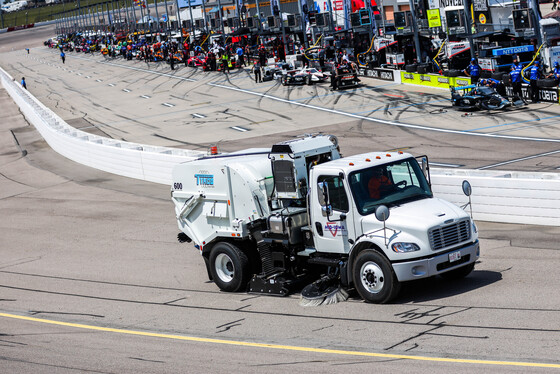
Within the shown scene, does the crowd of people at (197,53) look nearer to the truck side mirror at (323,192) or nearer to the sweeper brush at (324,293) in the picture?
the sweeper brush at (324,293)

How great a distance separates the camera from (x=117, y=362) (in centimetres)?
1072

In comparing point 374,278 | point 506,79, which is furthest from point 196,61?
point 374,278

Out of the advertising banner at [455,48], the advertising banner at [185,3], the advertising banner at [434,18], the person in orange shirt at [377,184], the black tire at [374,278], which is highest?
the advertising banner at [185,3]

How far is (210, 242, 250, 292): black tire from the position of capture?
13.8m

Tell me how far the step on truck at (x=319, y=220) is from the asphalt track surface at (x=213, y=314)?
20.9 inches

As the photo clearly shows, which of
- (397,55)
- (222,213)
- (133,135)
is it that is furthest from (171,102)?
(222,213)

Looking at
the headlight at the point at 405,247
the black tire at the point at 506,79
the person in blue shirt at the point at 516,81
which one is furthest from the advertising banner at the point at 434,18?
the headlight at the point at 405,247

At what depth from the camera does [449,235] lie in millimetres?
11859

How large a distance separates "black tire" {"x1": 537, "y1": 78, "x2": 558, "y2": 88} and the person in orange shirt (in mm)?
25017

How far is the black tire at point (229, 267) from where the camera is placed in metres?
13.8

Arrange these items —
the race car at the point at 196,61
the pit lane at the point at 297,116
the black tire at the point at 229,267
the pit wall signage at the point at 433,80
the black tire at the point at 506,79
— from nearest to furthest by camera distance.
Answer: the black tire at the point at 229,267
the pit lane at the point at 297,116
the black tire at the point at 506,79
the pit wall signage at the point at 433,80
the race car at the point at 196,61

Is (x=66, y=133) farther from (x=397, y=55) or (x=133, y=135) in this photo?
(x=397, y=55)

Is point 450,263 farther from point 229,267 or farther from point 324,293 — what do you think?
point 229,267

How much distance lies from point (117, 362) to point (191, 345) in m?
1.12
